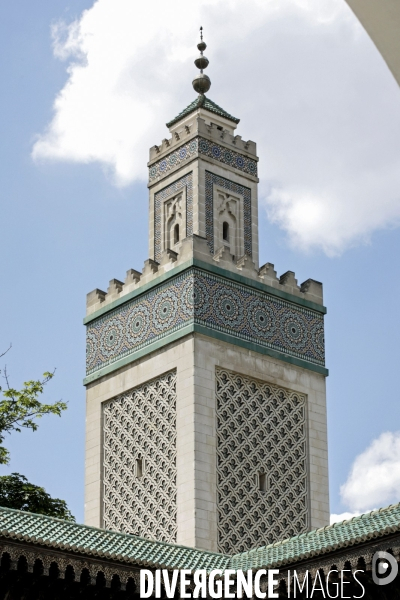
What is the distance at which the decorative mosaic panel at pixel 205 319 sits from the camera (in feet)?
43.9

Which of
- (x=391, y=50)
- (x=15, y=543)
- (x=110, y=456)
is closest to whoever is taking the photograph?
(x=391, y=50)

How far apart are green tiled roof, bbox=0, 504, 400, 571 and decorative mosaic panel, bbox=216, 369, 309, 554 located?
8.13 feet

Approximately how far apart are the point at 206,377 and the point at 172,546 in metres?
3.18

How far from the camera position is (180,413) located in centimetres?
1293

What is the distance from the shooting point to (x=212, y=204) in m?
14.2

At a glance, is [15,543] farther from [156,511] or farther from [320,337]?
[320,337]

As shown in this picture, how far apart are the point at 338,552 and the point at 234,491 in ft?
14.9

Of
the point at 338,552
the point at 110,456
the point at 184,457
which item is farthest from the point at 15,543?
the point at 110,456

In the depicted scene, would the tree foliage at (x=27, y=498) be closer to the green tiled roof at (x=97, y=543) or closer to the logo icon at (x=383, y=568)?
the green tiled roof at (x=97, y=543)

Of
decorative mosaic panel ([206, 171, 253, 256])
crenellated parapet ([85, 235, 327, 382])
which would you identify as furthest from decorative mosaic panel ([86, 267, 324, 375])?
decorative mosaic panel ([206, 171, 253, 256])

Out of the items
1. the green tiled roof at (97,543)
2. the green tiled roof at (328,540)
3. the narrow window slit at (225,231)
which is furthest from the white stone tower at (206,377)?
the green tiled roof at (328,540)

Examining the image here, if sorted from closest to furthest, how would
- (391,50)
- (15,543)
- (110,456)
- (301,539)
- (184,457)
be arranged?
(391,50) < (15,543) < (301,539) < (184,457) < (110,456)

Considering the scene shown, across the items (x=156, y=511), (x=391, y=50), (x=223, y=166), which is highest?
(x=223, y=166)

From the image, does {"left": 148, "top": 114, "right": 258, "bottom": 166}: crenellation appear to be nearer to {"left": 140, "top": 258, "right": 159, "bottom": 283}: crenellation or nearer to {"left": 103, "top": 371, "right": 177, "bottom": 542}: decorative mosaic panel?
{"left": 140, "top": 258, "right": 159, "bottom": 283}: crenellation
